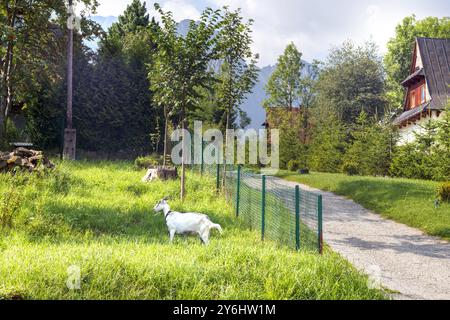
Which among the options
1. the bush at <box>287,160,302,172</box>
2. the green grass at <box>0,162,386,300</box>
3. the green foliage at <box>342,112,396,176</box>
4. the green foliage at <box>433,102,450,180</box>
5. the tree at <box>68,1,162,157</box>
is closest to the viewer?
the green grass at <box>0,162,386,300</box>

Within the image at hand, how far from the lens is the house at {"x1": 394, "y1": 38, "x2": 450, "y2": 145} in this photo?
2702 cm

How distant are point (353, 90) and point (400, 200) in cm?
2296

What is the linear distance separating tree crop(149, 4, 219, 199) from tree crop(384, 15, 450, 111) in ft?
109

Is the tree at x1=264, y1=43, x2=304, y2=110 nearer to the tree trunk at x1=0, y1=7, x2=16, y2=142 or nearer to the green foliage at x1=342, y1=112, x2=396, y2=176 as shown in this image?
the green foliage at x1=342, y1=112, x2=396, y2=176

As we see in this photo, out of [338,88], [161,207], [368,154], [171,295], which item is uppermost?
[338,88]

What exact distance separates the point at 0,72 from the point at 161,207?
50.5 ft

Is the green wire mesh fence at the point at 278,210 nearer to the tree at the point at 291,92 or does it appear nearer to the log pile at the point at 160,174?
the log pile at the point at 160,174

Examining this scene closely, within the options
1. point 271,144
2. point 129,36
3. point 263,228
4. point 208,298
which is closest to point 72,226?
point 263,228

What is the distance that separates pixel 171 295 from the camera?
4.87 meters

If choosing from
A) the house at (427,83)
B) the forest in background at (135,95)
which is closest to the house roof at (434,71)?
the house at (427,83)

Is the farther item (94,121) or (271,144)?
(271,144)

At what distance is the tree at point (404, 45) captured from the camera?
4041 cm

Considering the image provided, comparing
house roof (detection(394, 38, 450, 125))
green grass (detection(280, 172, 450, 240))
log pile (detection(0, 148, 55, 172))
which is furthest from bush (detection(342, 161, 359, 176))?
log pile (detection(0, 148, 55, 172))

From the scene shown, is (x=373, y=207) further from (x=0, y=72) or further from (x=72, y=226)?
(x=0, y=72)
